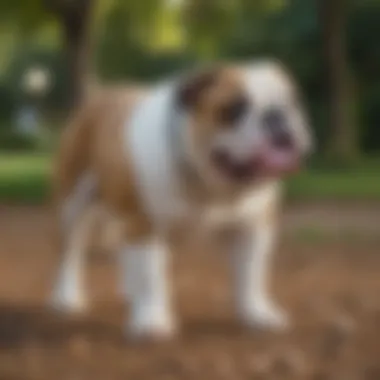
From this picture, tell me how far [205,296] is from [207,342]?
4 cm

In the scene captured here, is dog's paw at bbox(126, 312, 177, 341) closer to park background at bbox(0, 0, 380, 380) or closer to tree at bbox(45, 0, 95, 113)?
park background at bbox(0, 0, 380, 380)

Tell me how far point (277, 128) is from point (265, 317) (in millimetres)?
157

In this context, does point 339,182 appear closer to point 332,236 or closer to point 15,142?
point 332,236

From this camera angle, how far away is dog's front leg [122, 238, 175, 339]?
3.05 ft

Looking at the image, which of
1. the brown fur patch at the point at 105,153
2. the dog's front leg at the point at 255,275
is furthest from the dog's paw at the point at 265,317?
the brown fur patch at the point at 105,153

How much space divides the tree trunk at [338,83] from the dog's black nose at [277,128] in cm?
6

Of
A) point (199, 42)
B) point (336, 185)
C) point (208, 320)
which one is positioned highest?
point (199, 42)

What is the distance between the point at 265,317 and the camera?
3.10 feet

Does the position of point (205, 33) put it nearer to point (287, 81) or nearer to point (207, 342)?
point (287, 81)

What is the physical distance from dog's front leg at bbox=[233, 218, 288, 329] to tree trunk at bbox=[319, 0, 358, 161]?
0.27ft

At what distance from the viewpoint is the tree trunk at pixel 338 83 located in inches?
36.5

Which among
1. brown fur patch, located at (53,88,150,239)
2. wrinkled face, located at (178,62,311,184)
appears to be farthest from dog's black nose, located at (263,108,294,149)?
brown fur patch, located at (53,88,150,239)

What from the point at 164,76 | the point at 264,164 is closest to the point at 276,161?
the point at 264,164

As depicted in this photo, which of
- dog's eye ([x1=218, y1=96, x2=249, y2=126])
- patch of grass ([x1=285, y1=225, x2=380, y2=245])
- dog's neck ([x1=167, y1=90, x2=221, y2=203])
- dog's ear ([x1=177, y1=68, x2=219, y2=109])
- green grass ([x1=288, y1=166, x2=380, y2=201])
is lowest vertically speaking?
patch of grass ([x1=285, y1=225, x2=380, y2=245])
